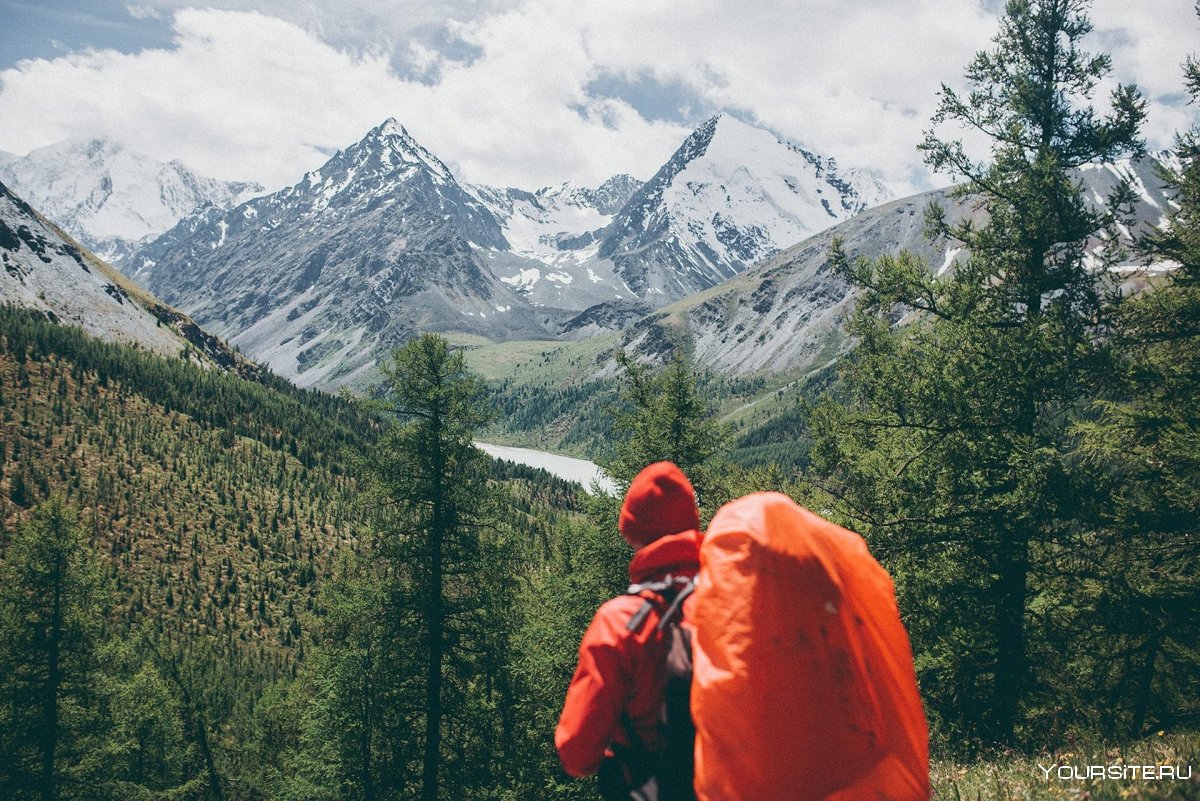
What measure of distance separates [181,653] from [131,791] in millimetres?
50142

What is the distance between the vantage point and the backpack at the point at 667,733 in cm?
332

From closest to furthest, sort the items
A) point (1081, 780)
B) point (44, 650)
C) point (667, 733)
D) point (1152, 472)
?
point (667, 733) → point (1081, 780) → point (1152, 472) → point (44, 650)

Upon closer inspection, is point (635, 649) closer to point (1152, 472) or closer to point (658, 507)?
point (658, 507)

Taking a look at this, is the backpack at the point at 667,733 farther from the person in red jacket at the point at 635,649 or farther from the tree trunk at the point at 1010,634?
the tree trunk at the point at 1010,634

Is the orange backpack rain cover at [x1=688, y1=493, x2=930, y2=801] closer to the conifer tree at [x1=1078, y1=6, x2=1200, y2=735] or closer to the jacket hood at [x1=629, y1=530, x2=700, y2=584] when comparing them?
the jacket hood at [x1=629, y1=530, x2=700, y2=584]

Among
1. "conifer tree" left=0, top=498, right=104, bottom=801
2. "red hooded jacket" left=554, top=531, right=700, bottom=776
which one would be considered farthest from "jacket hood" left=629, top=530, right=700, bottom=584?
"conifer tree" left=0, top=498, right=104, bottom=801

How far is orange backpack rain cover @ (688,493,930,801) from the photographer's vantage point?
109 inches

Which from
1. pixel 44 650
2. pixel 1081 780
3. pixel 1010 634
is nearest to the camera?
pixel 1081 780

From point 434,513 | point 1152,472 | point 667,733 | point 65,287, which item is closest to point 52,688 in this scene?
point 434,513

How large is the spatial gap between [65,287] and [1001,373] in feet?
741

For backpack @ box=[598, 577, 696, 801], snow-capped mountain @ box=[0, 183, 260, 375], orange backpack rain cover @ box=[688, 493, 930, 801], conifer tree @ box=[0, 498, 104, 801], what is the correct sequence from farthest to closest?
snow-capped mountain @ box=[0, 183, 260, 375] < conifer tree @ box=[0, 498, 104, 801] < backpack @ box=[598, 577, 696, 801] < orange backpack rain cover @ box=[688, 493, 930, 801]

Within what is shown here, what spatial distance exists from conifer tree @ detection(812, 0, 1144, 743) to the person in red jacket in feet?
23.1

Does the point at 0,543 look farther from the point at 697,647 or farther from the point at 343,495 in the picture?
the point at 697,647

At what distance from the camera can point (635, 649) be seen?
134 inches
